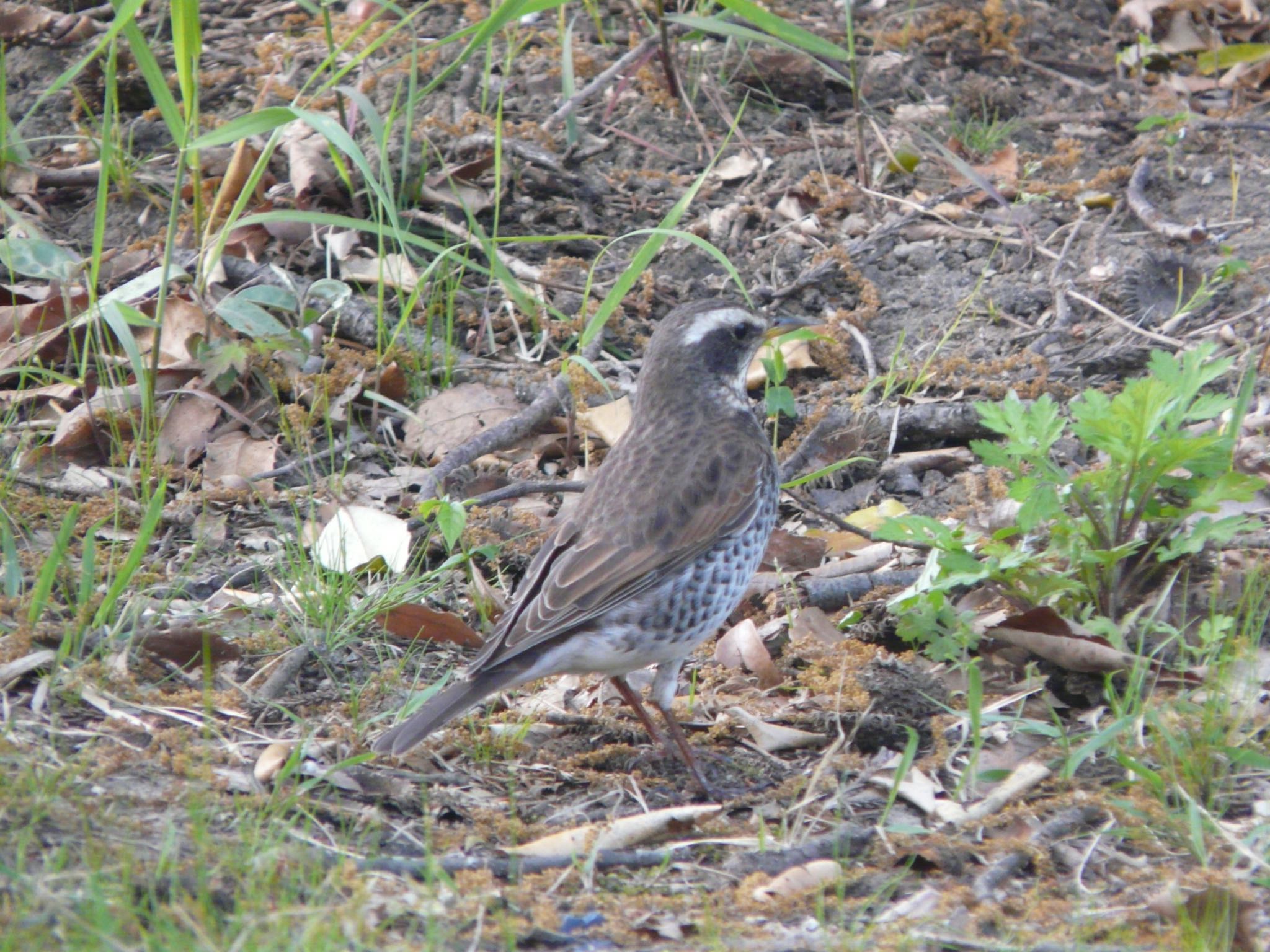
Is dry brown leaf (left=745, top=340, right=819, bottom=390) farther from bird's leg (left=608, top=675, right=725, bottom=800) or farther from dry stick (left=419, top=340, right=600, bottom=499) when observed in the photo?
bird's leg (left=608, top=675, right=725, bottom=800)

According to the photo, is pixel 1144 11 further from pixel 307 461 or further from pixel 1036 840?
pixel 1036 840

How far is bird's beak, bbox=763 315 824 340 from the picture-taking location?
5.63 m

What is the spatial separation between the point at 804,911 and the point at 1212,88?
618cm

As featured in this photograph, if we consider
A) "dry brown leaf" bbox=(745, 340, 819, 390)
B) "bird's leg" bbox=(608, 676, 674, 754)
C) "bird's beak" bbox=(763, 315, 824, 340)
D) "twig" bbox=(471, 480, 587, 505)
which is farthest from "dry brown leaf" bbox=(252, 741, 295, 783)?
"dry brown leaf" bbox=(745, 340, 819, 390)

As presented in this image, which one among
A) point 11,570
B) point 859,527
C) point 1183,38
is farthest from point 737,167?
point 11,570

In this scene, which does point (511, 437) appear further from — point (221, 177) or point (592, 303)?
point (221, 177)

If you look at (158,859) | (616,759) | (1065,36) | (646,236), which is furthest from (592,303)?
(158,859)

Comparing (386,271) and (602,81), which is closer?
(386,271)

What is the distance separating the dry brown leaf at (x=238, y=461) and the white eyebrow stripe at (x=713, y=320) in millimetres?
1852

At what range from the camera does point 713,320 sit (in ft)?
18.1

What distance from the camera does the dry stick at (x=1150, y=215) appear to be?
269 inches

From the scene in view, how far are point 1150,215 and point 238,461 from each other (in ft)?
14.5

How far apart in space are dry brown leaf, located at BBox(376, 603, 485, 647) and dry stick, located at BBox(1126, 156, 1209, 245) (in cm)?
392

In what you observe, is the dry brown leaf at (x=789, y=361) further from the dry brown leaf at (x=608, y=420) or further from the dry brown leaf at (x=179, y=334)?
the dry brown leaf at (x=179, y=334)
